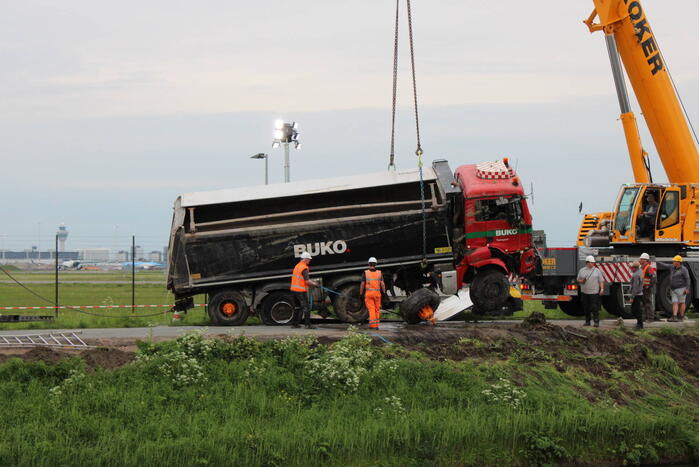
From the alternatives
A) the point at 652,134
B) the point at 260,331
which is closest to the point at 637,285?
the point at 652,134

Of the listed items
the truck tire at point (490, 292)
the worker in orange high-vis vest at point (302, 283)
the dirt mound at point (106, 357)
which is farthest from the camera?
the truck tire at point (490, 292)

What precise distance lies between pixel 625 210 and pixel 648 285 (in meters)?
3.38

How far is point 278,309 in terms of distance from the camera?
20.3m

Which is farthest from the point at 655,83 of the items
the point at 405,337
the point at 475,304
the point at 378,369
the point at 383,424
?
the point at 383,424

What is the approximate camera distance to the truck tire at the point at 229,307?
804 inches

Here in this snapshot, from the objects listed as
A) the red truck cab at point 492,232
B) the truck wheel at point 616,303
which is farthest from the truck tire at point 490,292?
the truck wheel at point 616,303

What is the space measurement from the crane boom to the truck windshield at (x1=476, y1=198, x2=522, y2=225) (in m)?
6.19

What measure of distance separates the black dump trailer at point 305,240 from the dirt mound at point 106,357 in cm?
559

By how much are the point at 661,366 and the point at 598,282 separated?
3824 millimetres

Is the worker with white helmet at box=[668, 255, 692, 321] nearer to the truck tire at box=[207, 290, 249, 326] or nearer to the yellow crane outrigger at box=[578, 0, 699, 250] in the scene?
the yellow crane outrigger at box=[578, 0, 699, 250]

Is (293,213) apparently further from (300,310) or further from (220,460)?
(220,460)

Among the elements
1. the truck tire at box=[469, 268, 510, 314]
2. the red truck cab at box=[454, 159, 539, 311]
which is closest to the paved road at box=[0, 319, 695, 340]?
the truck tire at box=[469, 268, 510, 314]

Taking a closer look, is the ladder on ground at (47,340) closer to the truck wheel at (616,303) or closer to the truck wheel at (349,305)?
the truck wheel at (349,305)

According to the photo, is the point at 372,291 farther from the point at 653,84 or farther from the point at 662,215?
the point at 653,84
